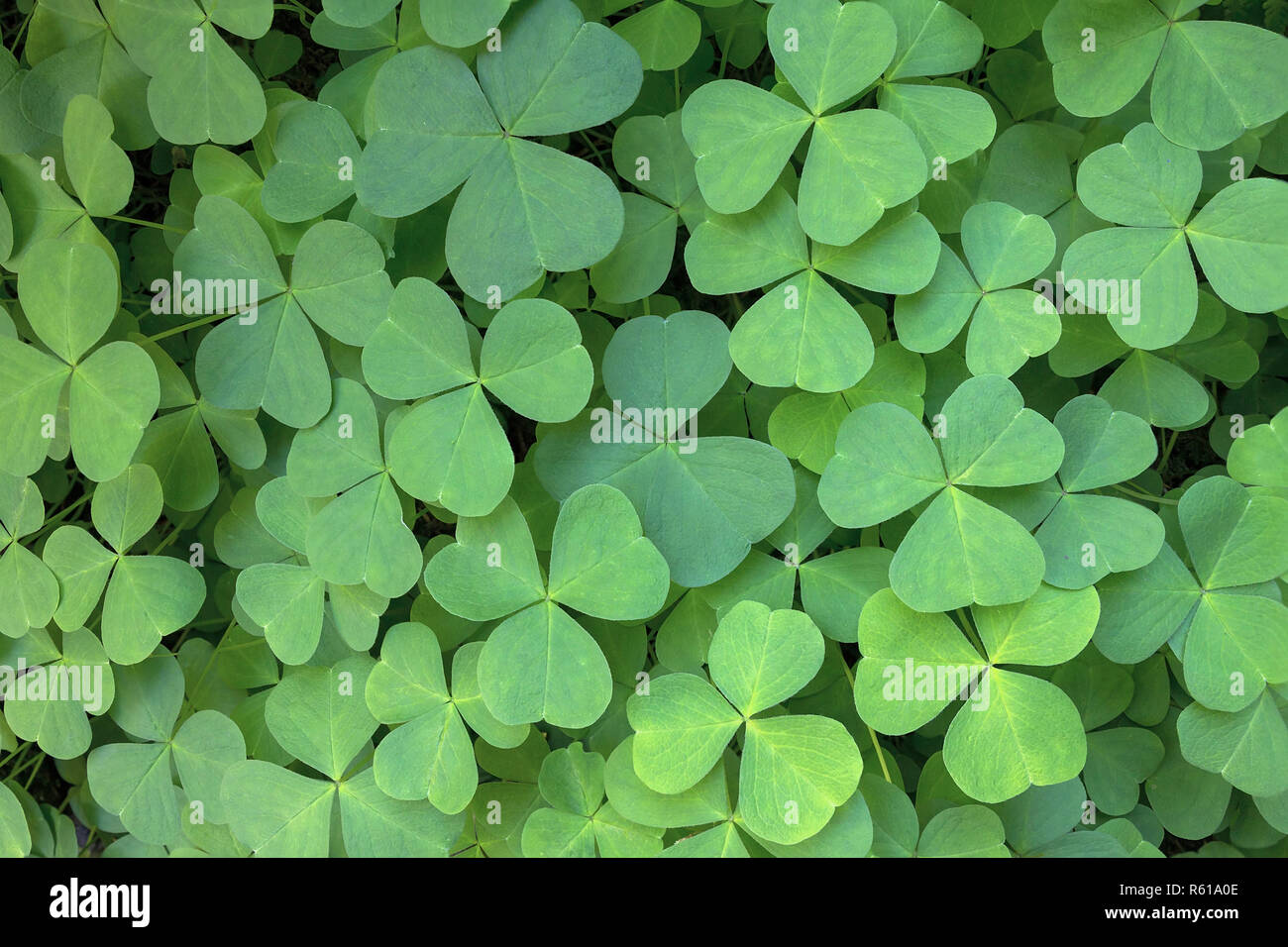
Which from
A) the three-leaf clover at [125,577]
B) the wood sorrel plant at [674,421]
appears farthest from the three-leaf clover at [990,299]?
the three-leaf clover at [125,577]

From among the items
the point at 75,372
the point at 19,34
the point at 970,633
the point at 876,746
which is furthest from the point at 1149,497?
the point at 19,34

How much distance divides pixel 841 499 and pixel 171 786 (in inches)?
42.8

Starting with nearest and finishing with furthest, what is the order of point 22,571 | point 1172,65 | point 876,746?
point 1172,65, point 876,746, point 22,571

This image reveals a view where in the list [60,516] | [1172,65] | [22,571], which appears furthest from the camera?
[60,516]

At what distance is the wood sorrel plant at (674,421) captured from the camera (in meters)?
1.03

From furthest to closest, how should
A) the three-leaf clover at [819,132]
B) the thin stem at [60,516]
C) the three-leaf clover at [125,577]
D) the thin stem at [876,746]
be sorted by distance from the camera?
the thin stem at [60,516] < the three-leaf clover at [125,577] < the thin stem at [876,746] < the three-leaf clover at [819,132]

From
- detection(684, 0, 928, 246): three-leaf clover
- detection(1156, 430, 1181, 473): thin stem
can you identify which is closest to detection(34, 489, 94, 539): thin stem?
detection(684, 0, 928, 246): three-leaf clover

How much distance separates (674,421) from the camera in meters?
1.10

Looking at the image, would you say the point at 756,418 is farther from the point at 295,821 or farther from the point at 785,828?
the point at 295,821

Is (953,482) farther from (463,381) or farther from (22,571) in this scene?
(22,571)

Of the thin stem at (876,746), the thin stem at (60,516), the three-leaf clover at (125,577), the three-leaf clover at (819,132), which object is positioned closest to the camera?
the three-leaf clover at (819,132)

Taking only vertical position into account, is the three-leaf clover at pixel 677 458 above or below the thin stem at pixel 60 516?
above

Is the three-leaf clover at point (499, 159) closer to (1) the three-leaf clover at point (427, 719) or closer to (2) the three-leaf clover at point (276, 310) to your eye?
(2) the three-leaf clover at point (276, 310)

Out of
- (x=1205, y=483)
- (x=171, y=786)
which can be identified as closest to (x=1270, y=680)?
(x=1205, y=483)
